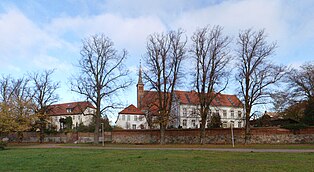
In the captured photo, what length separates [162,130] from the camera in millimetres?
43312

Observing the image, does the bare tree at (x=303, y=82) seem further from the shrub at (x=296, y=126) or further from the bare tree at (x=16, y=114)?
the bare tree at (x=16, y=114)

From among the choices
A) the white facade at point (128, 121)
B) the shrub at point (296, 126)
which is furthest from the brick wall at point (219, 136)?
the white facade at point (128, 121)

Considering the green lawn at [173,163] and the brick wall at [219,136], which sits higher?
the green lawn at [173,163]

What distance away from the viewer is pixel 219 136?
4281cm

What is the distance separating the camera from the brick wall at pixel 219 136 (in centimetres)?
3853

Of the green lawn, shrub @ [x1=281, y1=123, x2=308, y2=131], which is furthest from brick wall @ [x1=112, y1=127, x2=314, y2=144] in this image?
the green lawn

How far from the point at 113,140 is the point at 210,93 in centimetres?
2091

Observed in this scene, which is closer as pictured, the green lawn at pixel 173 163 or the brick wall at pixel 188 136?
the green lawn at pixel 173 163

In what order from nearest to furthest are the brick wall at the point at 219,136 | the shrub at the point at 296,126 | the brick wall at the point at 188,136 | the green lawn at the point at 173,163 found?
the green lawn at the point at 173,163 → the shrub at the point at 296,126 → the brick wall at the point at 219,136 → the brick wall at the point at 188,136

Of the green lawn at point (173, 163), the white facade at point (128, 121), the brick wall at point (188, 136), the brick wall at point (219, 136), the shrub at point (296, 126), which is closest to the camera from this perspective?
the green lawn at point (173, 163)

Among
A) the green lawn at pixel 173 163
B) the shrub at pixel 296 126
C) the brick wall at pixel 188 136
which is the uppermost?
the shrub at pixel 296 126

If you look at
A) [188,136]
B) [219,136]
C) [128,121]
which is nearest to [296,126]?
[219,136]

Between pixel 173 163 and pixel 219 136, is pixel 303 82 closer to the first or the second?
pixel 219 136

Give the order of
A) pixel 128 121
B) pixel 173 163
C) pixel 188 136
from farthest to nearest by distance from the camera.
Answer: pixel 128 121 → pixel 188 136 → pixel 173 163
